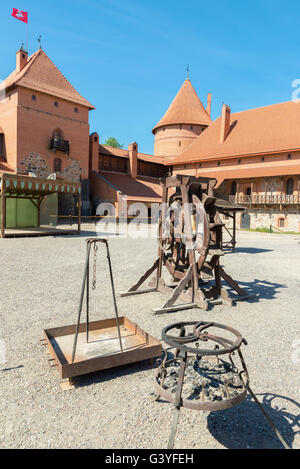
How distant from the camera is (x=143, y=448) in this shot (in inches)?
97.7

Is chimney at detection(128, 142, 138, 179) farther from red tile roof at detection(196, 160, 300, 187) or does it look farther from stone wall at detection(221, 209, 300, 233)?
stone wall at detection(221, 209, 300, 233)

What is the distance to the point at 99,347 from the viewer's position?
159 inches

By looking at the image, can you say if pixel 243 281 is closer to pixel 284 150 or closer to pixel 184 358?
pixel 184 358

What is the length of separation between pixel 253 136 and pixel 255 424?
115ft

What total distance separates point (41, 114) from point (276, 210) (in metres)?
23.2

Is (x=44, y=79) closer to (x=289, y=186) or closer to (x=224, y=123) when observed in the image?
(x=224, y=123)

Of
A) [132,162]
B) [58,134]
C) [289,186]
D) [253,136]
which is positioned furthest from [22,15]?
[289,186]

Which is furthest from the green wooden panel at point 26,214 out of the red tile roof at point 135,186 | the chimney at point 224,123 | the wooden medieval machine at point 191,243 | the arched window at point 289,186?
the chimney at point 224,123

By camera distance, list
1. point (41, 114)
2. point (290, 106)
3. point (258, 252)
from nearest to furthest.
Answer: point (258, 252), point (41, 114), point (290, 106)

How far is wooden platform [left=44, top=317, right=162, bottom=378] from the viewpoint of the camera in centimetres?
343

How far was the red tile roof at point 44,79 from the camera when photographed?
27.3m

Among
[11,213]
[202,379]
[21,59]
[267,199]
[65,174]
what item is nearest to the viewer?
[202,379]
